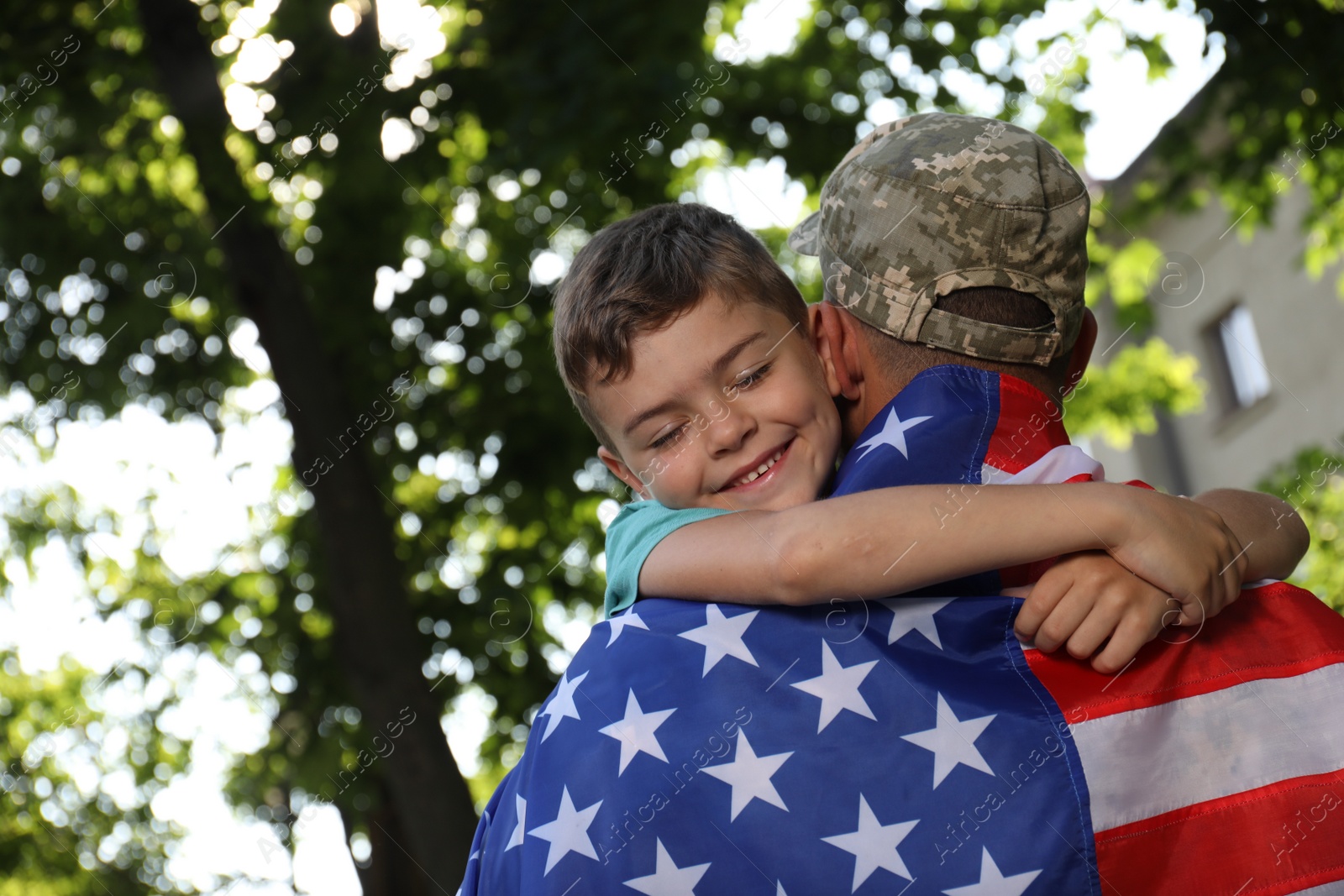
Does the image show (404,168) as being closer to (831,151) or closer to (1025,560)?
(831,151)

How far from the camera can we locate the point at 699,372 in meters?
1.91

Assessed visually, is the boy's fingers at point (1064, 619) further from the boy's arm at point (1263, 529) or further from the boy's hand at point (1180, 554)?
the boy's arm at point (1263, 529)

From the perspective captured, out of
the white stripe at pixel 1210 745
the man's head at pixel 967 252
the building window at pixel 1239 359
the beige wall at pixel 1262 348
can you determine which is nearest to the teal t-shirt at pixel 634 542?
the man's head at pixel 967 252

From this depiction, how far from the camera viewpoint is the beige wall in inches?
637

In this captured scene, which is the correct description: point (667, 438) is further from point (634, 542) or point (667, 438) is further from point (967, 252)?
point (967, 252)

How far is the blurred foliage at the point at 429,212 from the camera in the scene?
600cm

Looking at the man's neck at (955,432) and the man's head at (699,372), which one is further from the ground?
the man's neck at (955,432)

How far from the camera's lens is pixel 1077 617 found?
134 cm

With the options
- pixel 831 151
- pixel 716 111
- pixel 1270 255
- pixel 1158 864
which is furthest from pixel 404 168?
pixel 1270 255

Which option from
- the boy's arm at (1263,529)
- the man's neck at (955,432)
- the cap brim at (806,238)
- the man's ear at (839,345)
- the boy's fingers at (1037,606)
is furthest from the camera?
the cap brim at (806,238)

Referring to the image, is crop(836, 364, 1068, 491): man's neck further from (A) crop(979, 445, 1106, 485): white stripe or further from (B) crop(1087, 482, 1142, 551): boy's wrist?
(B) crop(1087, 482, 1142, 551): boy's wrist

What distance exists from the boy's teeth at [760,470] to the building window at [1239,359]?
17611 millimetres

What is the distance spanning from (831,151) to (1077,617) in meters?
5.83

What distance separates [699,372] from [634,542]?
0.31 meters
